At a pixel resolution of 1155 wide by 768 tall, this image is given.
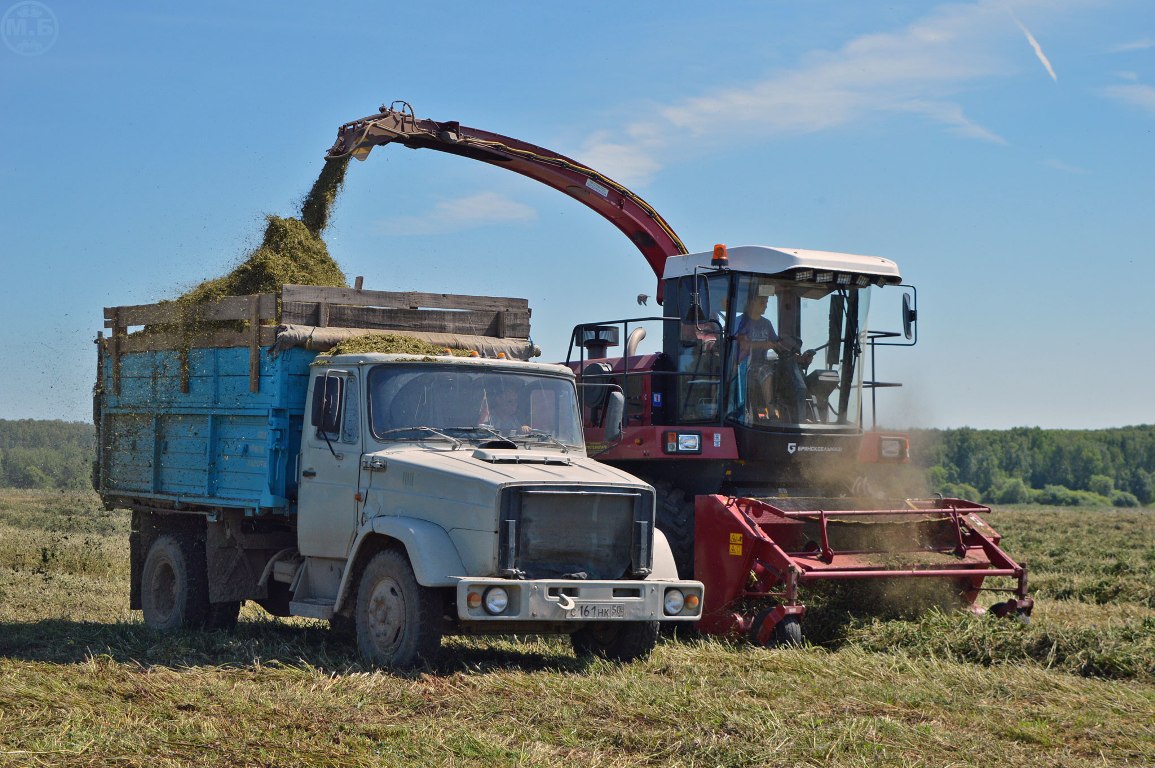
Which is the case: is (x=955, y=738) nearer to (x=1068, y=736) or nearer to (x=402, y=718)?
(x=1068, y=736)

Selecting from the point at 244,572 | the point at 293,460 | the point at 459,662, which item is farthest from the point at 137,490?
the point at 459,662

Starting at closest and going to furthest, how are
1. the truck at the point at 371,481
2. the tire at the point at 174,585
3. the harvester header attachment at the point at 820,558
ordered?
the truck at the point at 371,481 → the harvester header attachment at the point at 820,558 → the tire at the point at 174,585

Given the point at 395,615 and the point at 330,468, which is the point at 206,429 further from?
the point at 395,615

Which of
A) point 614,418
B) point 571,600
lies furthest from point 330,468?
point 571,600

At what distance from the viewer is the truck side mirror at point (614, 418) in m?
11.3

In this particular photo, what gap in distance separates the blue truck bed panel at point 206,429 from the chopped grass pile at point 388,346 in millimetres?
438

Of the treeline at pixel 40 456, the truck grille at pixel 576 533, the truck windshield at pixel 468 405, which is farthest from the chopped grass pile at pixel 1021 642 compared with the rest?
the treeline at pixel 40 456

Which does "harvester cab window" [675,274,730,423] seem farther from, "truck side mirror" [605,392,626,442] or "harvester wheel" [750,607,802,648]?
"harvester wheel" [750,607,802,648]

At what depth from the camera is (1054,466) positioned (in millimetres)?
101312

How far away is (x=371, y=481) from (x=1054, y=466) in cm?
9915

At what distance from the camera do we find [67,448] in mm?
66500

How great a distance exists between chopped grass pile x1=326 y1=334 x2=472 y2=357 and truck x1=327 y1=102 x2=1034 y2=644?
1693mm

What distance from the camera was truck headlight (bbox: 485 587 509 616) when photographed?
8961 millimetres

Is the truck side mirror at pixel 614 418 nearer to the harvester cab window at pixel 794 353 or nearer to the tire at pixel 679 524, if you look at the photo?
the tire at pixel 679 524
